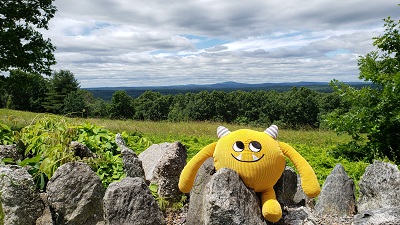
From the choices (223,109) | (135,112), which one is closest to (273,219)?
(223,109)

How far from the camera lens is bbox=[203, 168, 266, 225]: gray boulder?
11.1 feet

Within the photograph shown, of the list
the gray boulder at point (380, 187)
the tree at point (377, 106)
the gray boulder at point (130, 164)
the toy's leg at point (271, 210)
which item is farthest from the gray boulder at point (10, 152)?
the tree at point (377, 106)

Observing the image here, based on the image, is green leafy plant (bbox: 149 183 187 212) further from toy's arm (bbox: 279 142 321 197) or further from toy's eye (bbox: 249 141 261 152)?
toy's arm (bbox: 279 142 321 197)

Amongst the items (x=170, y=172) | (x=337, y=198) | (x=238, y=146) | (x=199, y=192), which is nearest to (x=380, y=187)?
(x=337, y=198)

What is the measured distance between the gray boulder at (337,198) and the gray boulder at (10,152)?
4186 millimetres

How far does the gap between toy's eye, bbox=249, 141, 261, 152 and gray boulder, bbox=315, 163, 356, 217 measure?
182cm

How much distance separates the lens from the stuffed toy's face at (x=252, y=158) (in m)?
3.76

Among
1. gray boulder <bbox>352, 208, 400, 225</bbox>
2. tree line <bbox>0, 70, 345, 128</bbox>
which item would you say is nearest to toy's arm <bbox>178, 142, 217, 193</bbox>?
gray boulder <bbox>352, 208, 400, 225</bbox>

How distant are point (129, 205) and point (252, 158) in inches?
54.0

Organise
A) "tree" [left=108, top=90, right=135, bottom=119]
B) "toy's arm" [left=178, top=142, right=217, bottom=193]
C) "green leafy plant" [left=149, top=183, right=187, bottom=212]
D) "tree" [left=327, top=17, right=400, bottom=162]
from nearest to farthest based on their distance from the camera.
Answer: "toy's arm" [left=178, top=142, right=217, bottom=193]
"green leafy plant" [left=149, top=183, right=187, bottom=212]
"tree" [left=327, top=17, right=400, bottom=162]
"tree" [left=108, top=90, right=135, bottom=119]

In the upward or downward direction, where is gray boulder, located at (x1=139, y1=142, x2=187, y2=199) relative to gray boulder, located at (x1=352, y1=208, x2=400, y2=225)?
upward

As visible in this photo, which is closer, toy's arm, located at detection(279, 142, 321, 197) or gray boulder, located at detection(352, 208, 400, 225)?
gray boulder, located at detection(352, 208, 400, 225)

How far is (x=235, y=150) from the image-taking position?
12.6 feet

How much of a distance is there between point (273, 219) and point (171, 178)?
1489mm
